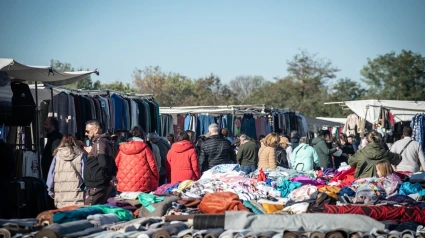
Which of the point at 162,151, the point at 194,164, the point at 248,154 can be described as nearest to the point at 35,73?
the point at 194,164

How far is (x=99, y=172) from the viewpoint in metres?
9.52

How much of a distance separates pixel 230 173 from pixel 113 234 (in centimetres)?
537

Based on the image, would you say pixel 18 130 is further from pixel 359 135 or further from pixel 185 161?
pixel 359 135

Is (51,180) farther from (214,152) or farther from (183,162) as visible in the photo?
(214,152)

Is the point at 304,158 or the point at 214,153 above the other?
the point at 214,153

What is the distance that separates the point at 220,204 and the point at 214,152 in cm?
518

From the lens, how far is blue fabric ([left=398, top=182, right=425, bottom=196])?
976cm

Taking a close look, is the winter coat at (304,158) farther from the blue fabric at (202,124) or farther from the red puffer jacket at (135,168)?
the blue fabric at (202,124)

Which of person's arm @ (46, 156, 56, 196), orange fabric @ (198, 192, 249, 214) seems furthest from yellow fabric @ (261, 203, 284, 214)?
person's arm @ (46, 156, 56, 196)

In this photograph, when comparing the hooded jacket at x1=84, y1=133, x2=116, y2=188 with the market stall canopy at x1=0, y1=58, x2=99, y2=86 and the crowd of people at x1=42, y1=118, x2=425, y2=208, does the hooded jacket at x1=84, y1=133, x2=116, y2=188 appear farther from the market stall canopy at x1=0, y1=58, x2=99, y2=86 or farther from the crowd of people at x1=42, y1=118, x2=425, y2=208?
the market stall canopy at x1=0, y1=58, x2=99, y2=86

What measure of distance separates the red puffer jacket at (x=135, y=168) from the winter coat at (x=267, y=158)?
171 inches

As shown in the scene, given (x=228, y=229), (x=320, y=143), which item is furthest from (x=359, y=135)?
(x=228, y=229)

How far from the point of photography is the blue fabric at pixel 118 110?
14852 mm

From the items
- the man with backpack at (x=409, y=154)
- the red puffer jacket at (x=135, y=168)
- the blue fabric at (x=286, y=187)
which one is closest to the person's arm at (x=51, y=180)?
the red puffer jacket at (x=135, y=168)
